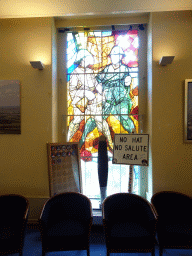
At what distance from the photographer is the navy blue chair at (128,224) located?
75.9 inches

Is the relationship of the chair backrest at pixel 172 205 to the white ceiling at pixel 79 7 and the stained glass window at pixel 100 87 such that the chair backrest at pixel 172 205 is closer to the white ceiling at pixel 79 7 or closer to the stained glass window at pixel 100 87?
the stained glass window at pixel 100 87

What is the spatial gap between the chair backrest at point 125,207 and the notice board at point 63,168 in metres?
0.62

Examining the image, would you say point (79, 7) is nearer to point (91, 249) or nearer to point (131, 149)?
point (131, 149)

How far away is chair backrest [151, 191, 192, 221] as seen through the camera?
232 centimetres

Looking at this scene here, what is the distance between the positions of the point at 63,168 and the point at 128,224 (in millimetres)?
1165

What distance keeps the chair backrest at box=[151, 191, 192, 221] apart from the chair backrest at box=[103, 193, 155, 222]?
0.67ft

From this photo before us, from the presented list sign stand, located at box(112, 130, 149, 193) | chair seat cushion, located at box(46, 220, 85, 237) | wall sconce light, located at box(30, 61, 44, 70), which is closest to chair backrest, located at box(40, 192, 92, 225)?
chair seat cushion, located at box(46, 220, 85, 237)

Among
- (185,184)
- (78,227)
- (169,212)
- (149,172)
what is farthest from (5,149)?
(185,184)

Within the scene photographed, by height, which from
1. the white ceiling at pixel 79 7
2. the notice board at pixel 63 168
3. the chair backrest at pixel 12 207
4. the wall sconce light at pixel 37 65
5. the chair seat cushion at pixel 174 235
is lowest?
the chair seat cushion at pixel 174 235

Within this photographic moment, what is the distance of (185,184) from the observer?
2.63 m

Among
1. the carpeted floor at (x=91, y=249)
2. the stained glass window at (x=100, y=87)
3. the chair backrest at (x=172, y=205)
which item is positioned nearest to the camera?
the carpeted floor at (x=91, y=249)

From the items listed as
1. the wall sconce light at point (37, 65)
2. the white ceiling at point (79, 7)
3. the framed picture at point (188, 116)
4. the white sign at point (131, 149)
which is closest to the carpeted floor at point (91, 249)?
the white sign at point (131, 149)

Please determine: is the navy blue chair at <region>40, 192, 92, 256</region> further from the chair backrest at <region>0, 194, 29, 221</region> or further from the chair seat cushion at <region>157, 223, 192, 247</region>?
the chair seat cushion at <region>157, 223, 192, 247</region>

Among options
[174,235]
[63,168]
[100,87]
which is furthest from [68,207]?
[100,87]
